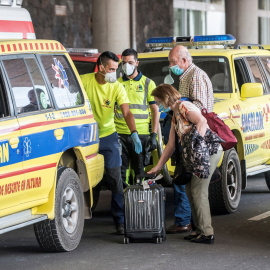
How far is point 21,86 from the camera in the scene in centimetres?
764

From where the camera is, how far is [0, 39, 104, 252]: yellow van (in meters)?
7.36

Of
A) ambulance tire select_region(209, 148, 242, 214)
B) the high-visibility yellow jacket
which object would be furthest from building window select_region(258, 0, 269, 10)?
the high-visibility yellow jacket

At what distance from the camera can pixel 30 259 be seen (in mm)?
8062

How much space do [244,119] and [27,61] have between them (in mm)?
3991

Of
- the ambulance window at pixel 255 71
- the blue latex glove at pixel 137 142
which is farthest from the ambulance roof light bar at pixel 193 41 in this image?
the blue latex glove at pixel 137 142

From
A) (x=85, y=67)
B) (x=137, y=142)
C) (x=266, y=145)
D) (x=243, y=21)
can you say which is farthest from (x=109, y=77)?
(x=243, y=21)

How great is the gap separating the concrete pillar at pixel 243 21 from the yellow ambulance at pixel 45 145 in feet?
69.2

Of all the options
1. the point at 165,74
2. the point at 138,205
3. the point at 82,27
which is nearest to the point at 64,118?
the point at 138,205

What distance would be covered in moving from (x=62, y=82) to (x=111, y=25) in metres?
13.0

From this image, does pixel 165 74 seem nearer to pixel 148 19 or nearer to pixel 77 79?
pixel 77 79

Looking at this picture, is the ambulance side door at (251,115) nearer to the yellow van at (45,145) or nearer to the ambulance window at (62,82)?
the yellow van at (45,145)

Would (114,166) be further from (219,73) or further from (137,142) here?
(219,73)

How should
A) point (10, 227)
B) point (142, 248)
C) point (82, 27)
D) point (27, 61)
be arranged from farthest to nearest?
point (82, 27) → point (142, 248) → point (27, 61) → point (10, 227)

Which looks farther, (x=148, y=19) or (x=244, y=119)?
(x=148, y=19)
